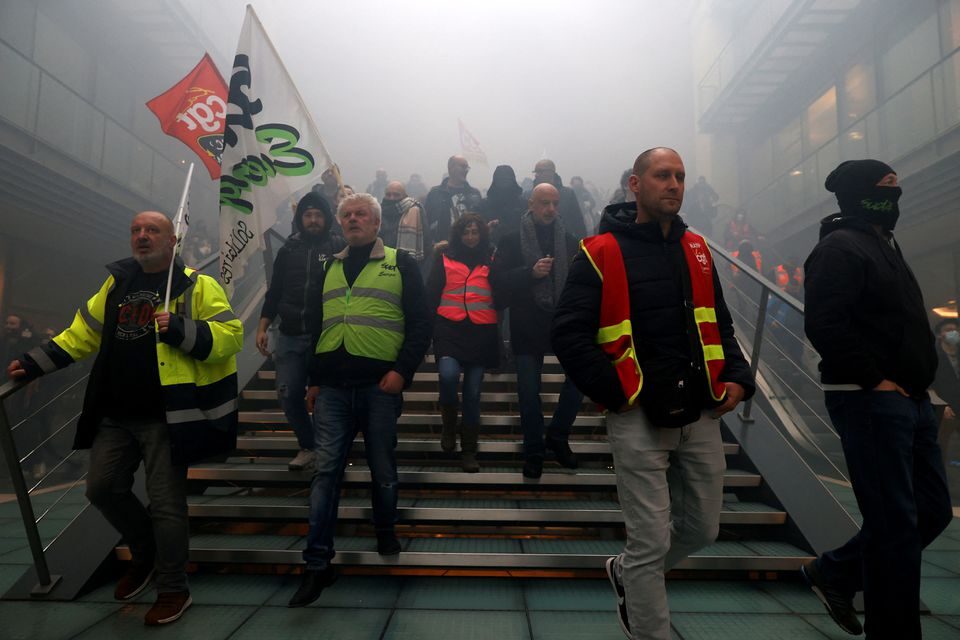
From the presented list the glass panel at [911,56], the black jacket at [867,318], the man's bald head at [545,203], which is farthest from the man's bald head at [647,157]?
the glass panel at [911,56]

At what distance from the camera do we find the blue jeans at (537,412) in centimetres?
354

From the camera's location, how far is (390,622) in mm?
2424

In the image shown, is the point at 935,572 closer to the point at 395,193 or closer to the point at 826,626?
the point at 826,626

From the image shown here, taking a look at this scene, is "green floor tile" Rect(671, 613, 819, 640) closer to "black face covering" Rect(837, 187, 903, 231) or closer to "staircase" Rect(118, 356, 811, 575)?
"staircase" Rect(118, 356, 811, 575)

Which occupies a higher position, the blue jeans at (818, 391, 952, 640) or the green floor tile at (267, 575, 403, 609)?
the blue jeans at (818, 391, 952, 640)

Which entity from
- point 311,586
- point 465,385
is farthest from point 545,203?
point 311,586

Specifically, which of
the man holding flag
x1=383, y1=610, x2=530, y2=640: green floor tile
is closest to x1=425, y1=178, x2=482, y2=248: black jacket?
the man holding flag

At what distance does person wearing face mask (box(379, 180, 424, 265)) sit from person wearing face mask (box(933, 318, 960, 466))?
506cm

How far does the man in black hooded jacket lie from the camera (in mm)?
3719

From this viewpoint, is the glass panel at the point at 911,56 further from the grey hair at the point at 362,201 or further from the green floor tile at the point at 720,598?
the grey hair at the point at 362,201

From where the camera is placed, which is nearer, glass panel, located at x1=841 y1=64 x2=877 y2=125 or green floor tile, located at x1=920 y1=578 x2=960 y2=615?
green floor tile, located at x1=920 y1=578 x2=960 y2=615

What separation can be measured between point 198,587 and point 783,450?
3728mm

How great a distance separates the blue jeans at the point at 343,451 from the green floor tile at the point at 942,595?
113 inches

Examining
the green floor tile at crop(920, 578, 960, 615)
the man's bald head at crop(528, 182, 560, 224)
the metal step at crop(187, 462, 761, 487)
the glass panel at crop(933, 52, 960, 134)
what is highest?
the glass panel at crop(933, 52, 960, 134)
